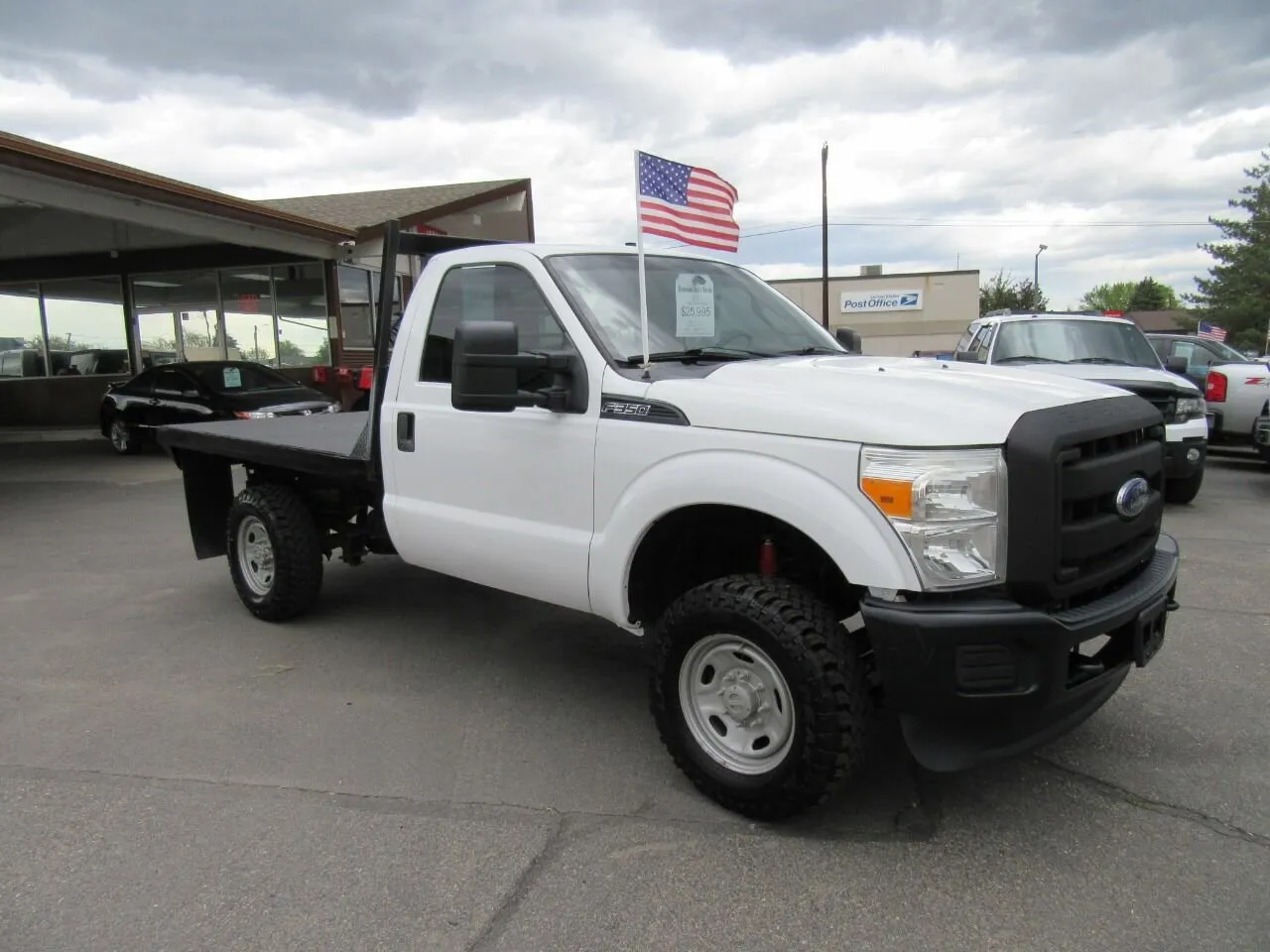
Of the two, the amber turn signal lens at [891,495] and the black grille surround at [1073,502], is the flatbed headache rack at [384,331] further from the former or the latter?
the black grille surround at [1073,502]

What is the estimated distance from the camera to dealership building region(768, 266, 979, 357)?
5278 centimetres

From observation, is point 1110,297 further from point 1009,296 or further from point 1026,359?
point 1026,359

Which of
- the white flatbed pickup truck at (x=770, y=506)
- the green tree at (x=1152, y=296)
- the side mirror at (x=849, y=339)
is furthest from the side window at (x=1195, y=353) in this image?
the green tree at (x=1152, y=296)

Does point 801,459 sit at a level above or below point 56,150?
below

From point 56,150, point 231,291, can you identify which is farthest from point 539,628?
point 231,291

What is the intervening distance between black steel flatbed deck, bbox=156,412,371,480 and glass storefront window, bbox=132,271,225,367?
13.9 metres

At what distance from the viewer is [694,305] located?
159 inches

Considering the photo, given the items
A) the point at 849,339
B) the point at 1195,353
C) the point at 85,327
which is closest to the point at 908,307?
the point at 1195,353

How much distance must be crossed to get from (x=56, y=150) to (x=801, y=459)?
11.1 metres

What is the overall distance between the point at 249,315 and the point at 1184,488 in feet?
54.5

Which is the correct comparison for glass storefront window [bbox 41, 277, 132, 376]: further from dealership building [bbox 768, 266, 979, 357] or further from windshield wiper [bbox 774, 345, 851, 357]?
dealership building [bbox 768, 266, 979, 357]

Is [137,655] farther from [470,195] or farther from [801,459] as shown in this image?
[470,195]

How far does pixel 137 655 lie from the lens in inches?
197

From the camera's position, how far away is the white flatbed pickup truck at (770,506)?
8.86ft
